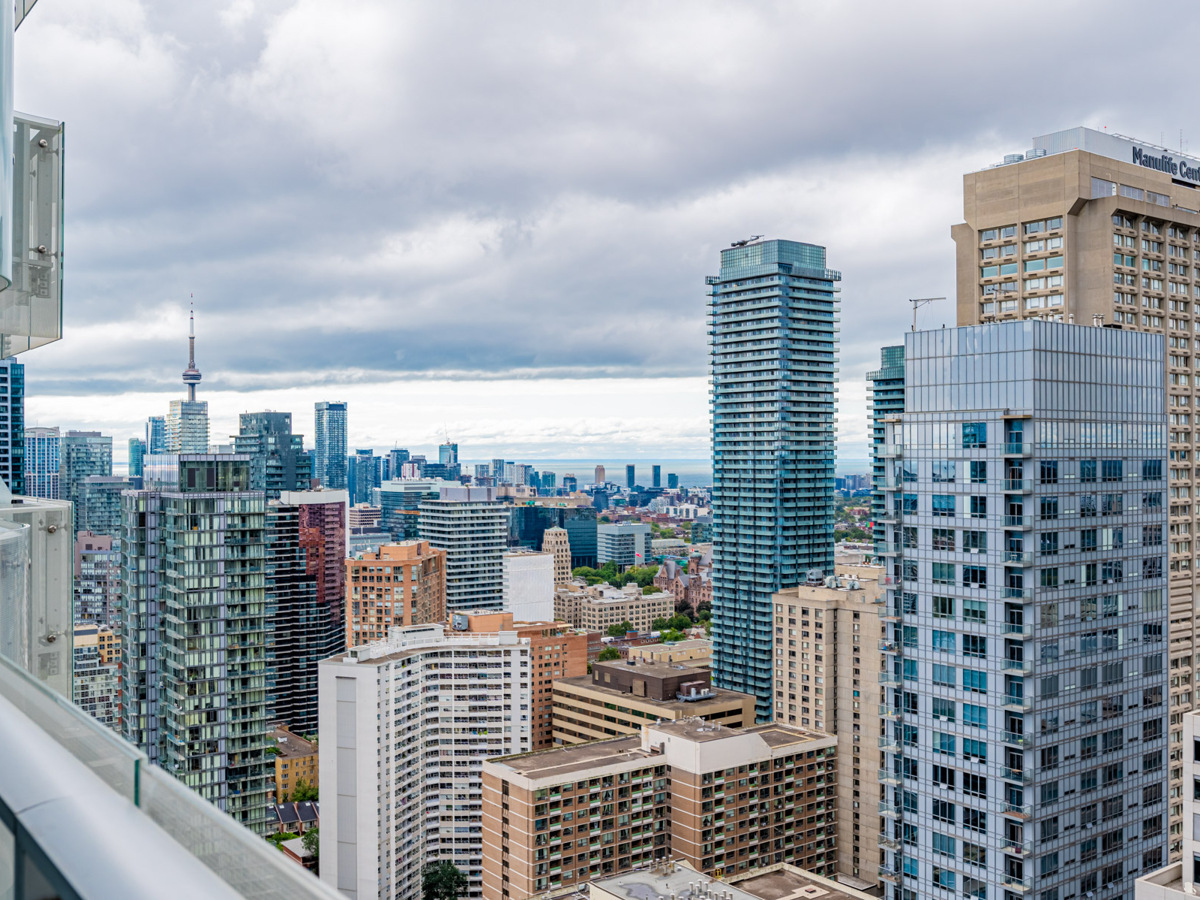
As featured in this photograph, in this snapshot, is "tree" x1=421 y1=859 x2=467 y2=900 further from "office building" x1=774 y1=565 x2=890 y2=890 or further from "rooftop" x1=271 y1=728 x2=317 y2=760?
"rooftop" x1=271 y1=728 x2=317 y2=760

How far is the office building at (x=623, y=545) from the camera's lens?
79062 millimetres

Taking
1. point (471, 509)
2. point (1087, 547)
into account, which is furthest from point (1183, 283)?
point (471, 509)

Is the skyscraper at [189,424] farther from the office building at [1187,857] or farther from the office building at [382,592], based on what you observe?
Answer: the office building at [1187,857]

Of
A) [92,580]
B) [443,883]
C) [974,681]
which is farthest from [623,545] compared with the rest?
[974,681]

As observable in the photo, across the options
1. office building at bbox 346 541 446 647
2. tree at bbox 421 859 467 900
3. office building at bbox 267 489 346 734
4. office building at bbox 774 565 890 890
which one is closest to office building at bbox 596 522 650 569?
office building at bbox 267 489 346 734

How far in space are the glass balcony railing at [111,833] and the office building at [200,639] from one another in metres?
20.7

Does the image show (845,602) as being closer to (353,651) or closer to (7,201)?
(353,651)

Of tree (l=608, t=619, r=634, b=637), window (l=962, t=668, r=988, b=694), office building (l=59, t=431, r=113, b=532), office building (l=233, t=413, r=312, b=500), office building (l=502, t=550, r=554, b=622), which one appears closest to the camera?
window (l=962, t=668, r=988, b=694)

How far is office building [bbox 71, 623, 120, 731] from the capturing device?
26859mm

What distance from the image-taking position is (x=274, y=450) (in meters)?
57.8

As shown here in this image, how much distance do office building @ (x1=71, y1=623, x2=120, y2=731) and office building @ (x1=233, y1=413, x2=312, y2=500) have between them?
19.6 m

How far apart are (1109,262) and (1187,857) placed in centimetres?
1118

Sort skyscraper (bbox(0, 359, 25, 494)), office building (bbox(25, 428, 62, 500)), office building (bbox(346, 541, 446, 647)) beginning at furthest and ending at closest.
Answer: office building (bbox(25, 428, 62, 500)) → office building (bbox(346, 541, 446, 647)) → skyscraper (bbox(0, 359, 25, 494))

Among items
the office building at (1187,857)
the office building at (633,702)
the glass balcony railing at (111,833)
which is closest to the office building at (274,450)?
the office building at (633,702)
